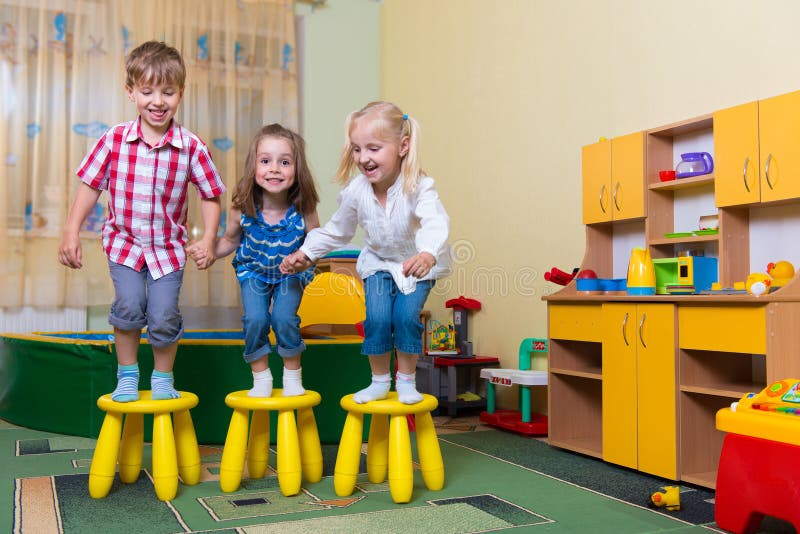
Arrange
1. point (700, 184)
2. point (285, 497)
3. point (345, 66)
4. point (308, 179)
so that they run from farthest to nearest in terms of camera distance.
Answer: point (345, 66) < point (700, 184) < point (308, 179) < point (285, 497)

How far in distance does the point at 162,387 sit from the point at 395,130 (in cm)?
100

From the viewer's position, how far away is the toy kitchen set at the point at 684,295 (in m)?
2.34

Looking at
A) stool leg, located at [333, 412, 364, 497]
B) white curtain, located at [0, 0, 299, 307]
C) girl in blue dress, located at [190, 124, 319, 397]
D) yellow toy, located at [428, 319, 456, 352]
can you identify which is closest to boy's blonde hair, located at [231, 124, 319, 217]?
girl in blue dress, located at [190, 124, 319, 397]

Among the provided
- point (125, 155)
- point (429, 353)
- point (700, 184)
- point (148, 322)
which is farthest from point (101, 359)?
point (700, 184)

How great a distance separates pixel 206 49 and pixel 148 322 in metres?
2.81

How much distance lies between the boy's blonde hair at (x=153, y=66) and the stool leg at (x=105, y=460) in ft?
3.08

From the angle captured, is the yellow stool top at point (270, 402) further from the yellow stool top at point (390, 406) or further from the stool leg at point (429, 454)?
the stool leg at point (429, 454)

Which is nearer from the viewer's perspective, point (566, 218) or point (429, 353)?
point (566, 218)

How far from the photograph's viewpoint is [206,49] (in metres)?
4.59

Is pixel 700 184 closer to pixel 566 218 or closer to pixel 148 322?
pixel 566 218

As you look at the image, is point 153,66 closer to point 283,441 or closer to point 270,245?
point 270,245

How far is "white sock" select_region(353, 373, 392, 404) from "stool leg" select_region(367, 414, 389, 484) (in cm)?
10

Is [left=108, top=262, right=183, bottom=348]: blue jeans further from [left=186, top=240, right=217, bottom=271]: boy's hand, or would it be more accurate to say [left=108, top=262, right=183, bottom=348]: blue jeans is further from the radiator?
the radiator

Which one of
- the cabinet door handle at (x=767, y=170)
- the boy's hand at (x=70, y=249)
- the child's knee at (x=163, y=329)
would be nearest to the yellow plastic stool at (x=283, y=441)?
the child's knee at (x=163, y=329)
